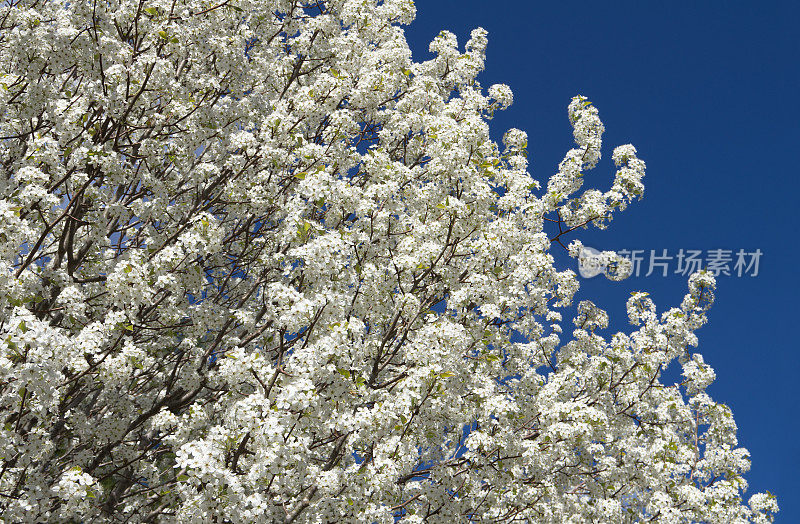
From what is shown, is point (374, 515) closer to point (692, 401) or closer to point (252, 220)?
point (252, 220)

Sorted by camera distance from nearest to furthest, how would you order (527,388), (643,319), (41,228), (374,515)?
(374,515), (41,228), (527,388), (643,319)

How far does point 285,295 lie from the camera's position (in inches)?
299

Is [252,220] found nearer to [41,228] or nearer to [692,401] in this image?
[41,228]

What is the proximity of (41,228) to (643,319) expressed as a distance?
1300cm

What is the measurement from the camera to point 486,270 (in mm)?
10133

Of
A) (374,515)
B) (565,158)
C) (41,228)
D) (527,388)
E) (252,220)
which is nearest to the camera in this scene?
(374,515)

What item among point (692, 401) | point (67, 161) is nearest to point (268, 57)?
point (67, 161)

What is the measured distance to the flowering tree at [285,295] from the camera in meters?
7.54

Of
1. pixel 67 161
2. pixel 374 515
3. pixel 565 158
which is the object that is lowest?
pixel 374 515

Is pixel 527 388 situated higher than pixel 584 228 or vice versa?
pixel 584 228

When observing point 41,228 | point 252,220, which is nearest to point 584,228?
point 252,220

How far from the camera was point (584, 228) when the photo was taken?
12.9 metres

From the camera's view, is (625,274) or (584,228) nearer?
(584,228)

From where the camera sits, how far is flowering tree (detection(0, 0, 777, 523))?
7.54 meters
